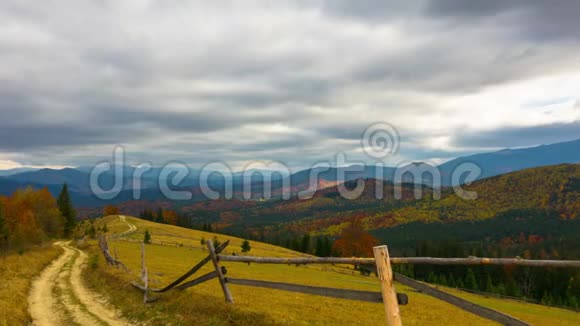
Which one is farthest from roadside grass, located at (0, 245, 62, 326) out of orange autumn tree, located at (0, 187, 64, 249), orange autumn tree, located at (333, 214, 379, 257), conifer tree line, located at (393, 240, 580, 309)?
orange autumn tree, located at (333, 214, 379, 257)

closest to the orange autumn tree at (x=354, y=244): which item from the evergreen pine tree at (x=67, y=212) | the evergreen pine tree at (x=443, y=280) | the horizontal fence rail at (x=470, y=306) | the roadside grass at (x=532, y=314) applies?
the evergreen pine tree at (x=443, y=280)

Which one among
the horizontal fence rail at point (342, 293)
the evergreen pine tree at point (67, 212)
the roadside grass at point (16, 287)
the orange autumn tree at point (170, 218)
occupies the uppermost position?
the horizontal fence rail at point (342, 293)

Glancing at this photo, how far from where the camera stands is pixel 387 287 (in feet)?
24.2

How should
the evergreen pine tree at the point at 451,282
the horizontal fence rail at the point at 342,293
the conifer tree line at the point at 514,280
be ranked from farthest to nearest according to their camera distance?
the evergreen pine tree at the point at 451,282 < the conifer tree line at the point at 514,280 < the horizontal fence rail at the point at 342,293

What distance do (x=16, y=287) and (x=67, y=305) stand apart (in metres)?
4.95

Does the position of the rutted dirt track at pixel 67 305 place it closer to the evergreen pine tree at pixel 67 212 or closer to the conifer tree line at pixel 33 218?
the conifer tree line at pixel 33 218

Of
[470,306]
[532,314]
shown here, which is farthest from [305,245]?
[470,306]

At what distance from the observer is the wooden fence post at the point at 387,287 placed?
723 cm

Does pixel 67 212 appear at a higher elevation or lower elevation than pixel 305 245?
higher

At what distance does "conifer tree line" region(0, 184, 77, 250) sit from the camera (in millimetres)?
59406

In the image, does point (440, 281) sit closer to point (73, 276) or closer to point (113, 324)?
point (73, 276)

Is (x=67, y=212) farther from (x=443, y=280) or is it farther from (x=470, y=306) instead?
(x=470, y=306)

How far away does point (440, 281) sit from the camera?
89.4m

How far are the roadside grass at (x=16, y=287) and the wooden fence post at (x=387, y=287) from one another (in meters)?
11.2
